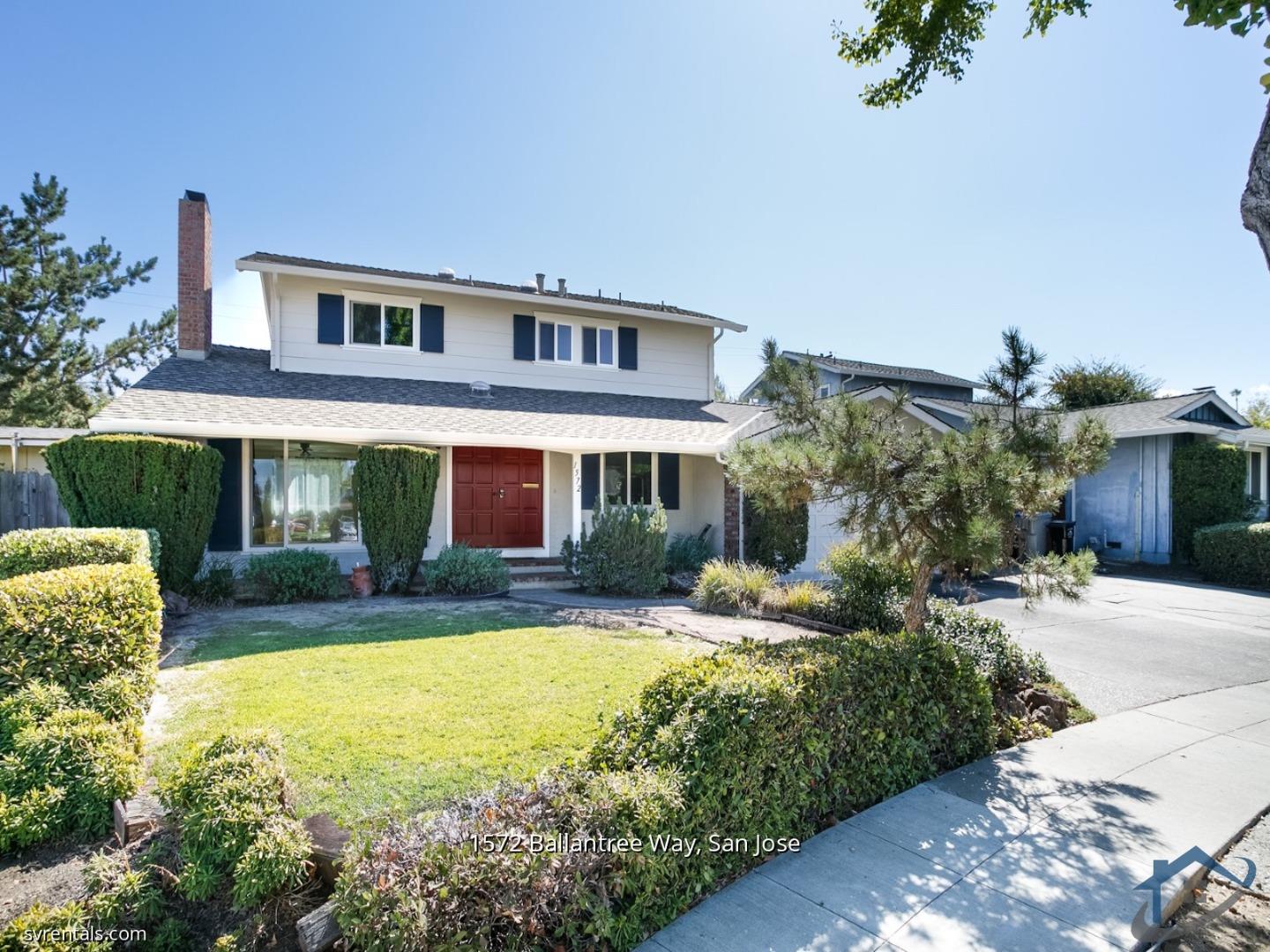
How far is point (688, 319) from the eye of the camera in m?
16.2

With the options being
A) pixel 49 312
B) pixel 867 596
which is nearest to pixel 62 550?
pixel 867 596

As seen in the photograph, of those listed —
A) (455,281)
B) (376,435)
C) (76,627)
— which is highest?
(455,281)

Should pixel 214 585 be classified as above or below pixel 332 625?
above

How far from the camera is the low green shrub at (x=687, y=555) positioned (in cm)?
1323

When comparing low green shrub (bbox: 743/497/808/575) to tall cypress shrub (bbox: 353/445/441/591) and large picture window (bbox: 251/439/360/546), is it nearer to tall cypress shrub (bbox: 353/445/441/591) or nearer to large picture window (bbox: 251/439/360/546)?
tall cypress shrub (bbox: 353/445/441/591)

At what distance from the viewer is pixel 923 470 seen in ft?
15.8

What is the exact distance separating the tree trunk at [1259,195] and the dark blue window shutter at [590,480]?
11.8 m

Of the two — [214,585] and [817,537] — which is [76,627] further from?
[817,537]

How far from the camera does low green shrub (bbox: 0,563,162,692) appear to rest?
3.97 meters

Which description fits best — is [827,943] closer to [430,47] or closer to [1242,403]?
[430,47]

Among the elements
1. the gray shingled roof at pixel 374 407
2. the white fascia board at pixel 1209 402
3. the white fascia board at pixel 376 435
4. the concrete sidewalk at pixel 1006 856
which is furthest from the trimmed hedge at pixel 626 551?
the white fascia board at pixel 1209 402

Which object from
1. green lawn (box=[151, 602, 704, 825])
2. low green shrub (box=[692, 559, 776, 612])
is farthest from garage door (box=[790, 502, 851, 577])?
green lawn (box=[151, 602, 704, 825])

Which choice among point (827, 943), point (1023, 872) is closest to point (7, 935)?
point (827, 943)

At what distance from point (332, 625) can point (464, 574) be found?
104 inches
